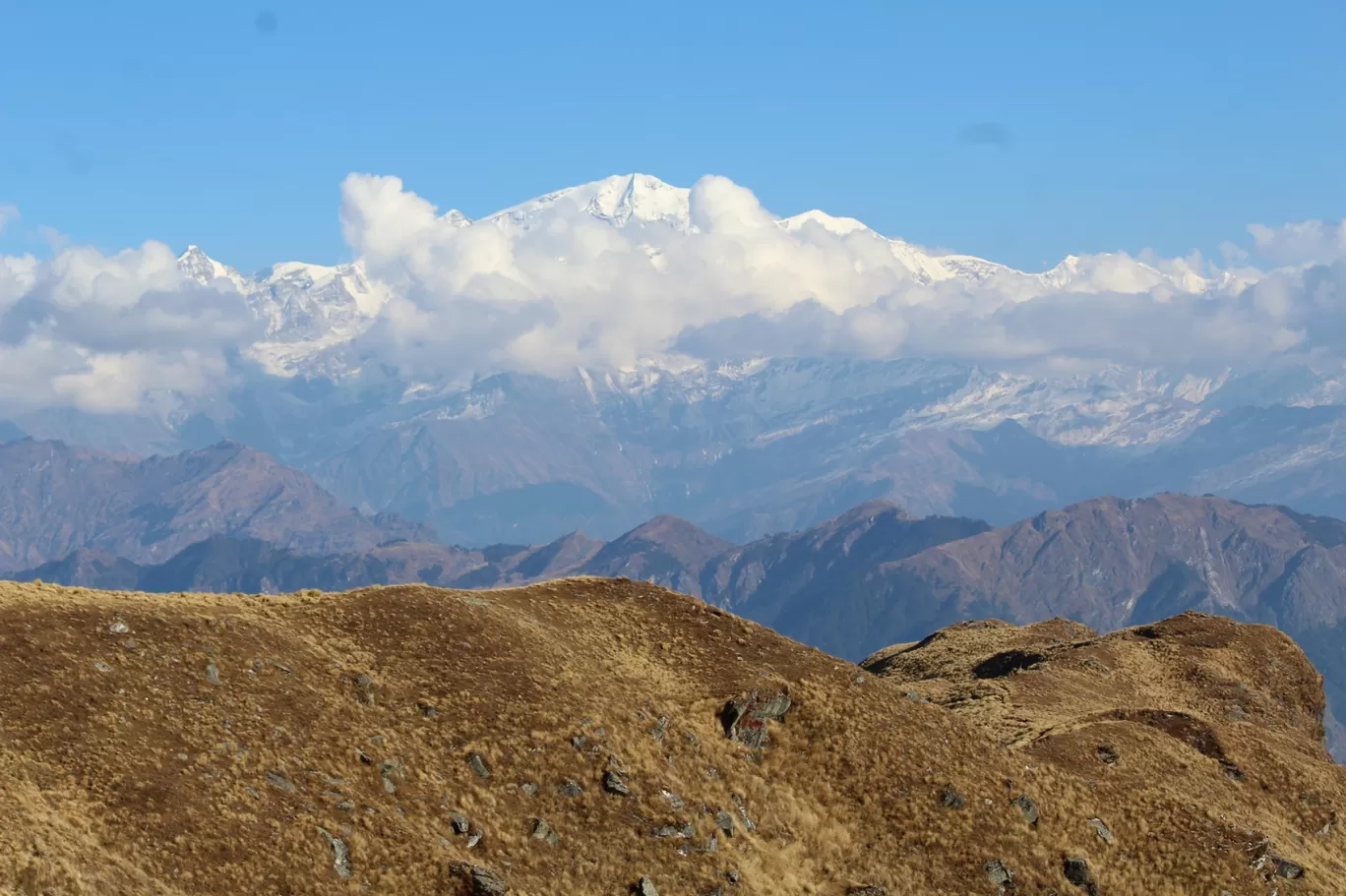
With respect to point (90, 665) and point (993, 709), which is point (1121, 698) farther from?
point (90, 665)

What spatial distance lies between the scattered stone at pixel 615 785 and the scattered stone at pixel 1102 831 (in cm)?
2437

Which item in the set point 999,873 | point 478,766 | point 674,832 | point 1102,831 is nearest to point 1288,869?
point 1102,831

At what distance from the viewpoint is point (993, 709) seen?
89.1 m

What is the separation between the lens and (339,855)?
50.7 metres

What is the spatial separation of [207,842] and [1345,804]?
63938mm

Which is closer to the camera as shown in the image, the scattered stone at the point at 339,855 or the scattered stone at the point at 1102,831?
the scattered stone at the point at 339,855

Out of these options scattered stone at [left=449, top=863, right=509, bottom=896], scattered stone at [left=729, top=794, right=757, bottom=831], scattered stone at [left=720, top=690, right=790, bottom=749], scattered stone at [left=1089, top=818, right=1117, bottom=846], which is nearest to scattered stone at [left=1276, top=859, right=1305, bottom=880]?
scattered stone at [left=1089, top=818, right=1117, bottom=846]

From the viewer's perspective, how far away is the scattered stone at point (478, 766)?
59.9 metres

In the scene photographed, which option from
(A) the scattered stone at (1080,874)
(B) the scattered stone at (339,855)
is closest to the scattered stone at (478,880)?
(B) the scattered stone at (339,855)

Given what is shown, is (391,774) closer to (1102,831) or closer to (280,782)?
(280,782)

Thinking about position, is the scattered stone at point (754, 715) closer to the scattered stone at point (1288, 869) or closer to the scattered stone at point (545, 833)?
the scattered stone at point (545, 833)

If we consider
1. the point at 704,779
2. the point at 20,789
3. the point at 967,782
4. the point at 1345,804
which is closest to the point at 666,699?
the point at 704,779

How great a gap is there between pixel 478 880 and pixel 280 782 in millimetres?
9550

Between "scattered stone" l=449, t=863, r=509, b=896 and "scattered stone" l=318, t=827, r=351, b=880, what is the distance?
4046 mm
